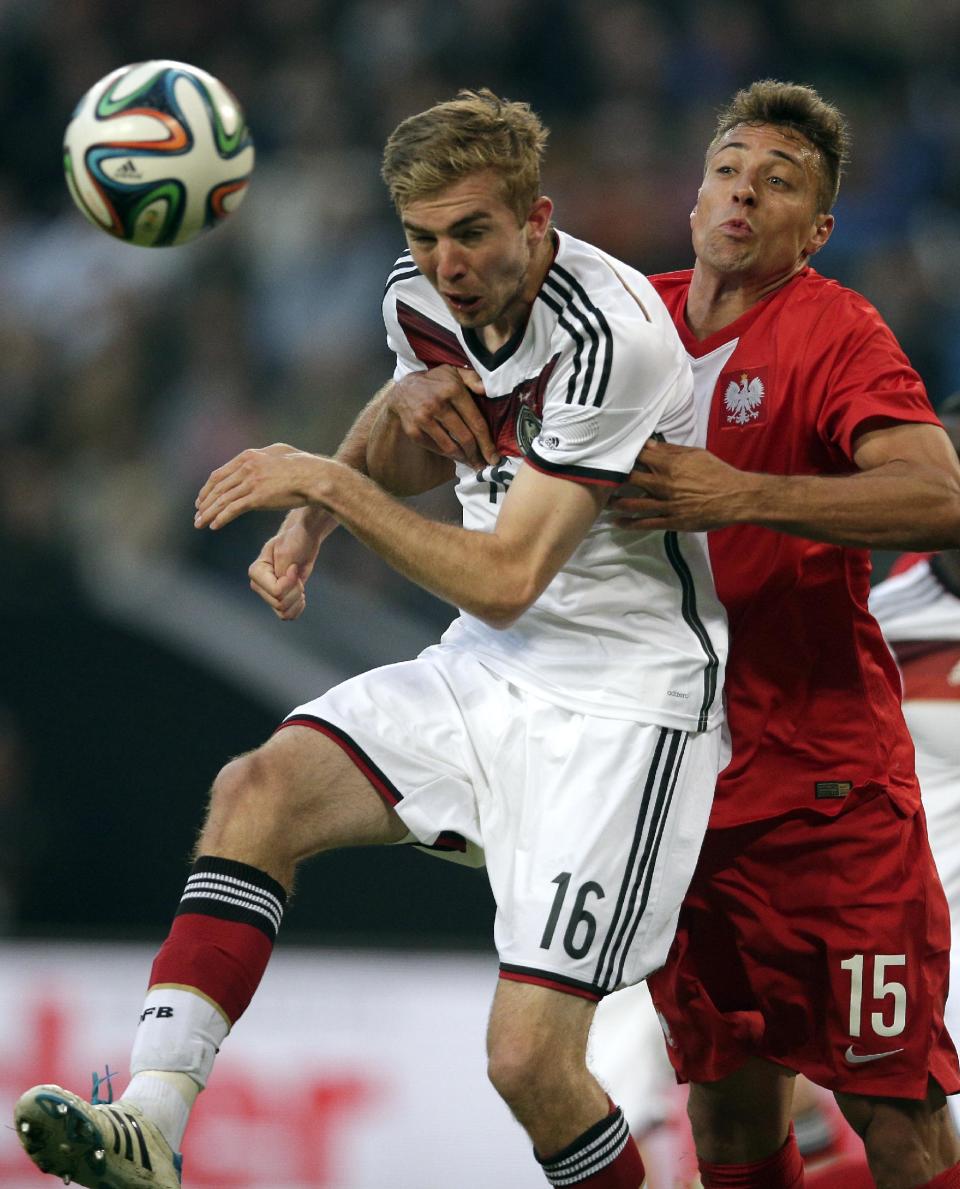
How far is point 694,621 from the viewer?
3.57 metres

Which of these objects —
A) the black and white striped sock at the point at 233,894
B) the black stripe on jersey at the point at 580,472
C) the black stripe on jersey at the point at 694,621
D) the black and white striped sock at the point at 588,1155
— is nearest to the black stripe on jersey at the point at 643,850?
the black stripe on jersey at the point at 694,621

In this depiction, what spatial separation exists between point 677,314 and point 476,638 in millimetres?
809

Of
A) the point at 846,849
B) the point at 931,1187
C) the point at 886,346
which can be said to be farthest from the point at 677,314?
the point at 931,1187

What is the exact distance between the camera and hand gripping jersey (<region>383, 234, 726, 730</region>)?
332 centimetres

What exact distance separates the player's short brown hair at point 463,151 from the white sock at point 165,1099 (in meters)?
1.58

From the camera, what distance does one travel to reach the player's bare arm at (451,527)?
3264mm

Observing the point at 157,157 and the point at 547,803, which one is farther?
the point at 157,157

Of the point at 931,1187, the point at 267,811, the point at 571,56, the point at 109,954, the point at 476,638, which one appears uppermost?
the point at 571,56

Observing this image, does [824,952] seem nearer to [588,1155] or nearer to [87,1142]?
[588,1155]

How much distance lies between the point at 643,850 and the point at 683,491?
65cm

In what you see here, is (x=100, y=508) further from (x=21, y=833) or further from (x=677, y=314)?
(x=677, y=314)

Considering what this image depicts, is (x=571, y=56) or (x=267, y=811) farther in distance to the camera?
(x=571, y=56)

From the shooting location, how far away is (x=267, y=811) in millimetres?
3340

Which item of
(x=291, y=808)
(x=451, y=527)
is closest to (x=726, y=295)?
(x=451, y=527)
